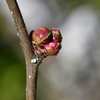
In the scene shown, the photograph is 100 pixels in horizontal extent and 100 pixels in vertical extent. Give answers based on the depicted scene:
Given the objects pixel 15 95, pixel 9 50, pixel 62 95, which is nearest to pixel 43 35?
pixel 15 95

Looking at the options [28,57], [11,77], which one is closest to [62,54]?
[11,77]

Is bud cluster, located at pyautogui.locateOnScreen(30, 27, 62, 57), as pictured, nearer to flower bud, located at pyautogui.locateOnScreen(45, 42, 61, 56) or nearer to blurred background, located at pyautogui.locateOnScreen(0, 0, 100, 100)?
flower bud, located at pyautogui.locateOnScreen(45, 42, 61, 56)

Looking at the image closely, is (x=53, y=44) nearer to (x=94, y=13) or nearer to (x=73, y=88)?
(x=73, y=88)

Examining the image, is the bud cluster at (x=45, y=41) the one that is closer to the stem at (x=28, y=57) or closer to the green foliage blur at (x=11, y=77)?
the stem at (x=28, y=57)

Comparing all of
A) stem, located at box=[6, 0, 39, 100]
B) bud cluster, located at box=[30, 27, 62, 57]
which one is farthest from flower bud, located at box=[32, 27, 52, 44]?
stem, located at box=[6, 0, 39, 100]

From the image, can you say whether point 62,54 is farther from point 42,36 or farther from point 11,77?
point 42,36
